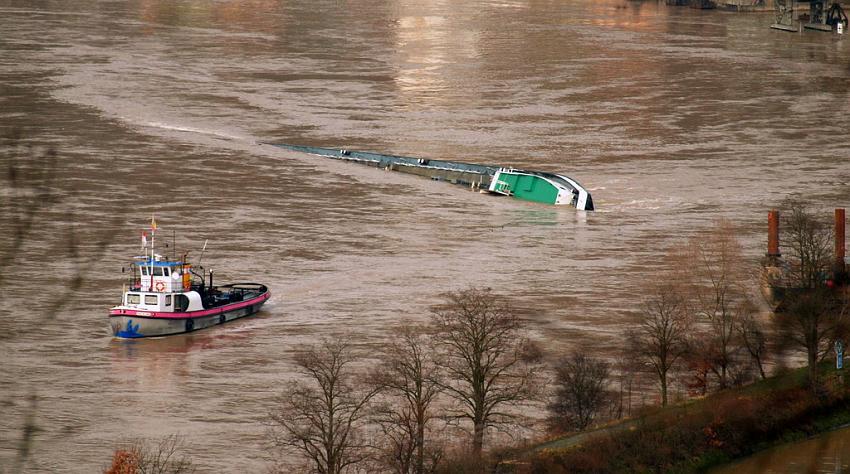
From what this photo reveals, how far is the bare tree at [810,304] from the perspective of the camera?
22.9 meters

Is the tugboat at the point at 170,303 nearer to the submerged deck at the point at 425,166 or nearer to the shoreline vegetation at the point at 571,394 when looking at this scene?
the shoreline vegetation at the point at 571,394

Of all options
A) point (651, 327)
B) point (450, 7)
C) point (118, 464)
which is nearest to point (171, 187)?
point (651, 327)

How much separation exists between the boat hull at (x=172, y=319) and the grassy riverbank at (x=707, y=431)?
936 cm

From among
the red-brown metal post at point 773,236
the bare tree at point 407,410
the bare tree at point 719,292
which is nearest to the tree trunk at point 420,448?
the bare tree at point 407,410

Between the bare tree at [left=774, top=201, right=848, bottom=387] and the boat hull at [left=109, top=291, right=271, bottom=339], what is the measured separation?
9.33 m

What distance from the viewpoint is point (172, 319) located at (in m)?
26.9

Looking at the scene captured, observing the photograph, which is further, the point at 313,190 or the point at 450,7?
the point at 450,7

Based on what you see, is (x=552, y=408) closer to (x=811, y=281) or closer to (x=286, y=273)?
(x=811, y=281)

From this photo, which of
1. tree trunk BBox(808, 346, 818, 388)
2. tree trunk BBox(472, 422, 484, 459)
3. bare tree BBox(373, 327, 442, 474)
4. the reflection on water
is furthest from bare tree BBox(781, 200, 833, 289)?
tree trunk BBox(472, 422, 484, 459)

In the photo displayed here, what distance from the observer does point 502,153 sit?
4588 centimetres

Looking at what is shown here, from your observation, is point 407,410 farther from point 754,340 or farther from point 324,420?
point 754,340

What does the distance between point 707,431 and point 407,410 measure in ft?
13.1

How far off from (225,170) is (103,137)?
6271 mm

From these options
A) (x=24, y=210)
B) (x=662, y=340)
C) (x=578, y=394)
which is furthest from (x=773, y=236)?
(x=24, y=210)
